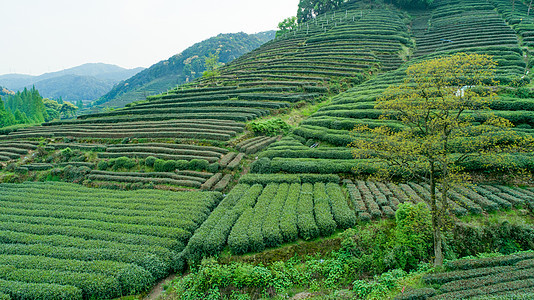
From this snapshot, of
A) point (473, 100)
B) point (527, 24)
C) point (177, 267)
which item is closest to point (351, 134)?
point (473, 100)

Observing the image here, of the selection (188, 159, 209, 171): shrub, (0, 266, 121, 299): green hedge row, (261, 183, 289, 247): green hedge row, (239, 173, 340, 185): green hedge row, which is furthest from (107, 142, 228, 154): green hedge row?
(0, 266, 121, 299): green hedge row

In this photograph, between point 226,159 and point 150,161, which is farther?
point 150,161

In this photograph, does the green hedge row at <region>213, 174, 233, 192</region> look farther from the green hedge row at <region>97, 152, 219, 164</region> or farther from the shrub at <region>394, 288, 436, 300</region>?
the shrub at <region>394, 288, 436, 300</region>

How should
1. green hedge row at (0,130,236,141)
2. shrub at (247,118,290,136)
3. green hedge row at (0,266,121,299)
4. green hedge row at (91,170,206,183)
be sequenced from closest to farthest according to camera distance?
green hedge row at (0,266,121,299), green hedge row at (91,170,206,183), green hedge row at (0,130,236,141), shrub at (247,118,290,136)

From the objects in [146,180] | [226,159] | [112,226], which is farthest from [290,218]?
[146,180]

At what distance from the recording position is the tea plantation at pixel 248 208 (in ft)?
40.8

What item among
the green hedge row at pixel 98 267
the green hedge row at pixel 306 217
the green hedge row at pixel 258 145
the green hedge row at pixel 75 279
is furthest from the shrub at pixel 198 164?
the green hedge row at pixel 75 279

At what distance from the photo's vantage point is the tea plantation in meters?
12.4

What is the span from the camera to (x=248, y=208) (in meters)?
17.4

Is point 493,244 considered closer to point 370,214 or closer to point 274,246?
point 370,214

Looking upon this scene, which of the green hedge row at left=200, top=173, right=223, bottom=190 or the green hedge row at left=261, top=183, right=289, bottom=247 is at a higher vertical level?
the green hedge row at left=200, top=173, right=223, bottom=190

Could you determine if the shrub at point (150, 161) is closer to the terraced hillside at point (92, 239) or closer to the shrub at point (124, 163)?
the shrub at point (124, 163)

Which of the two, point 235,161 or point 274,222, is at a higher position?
point 235,161

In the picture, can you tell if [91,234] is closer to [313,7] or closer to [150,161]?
[150,161]
